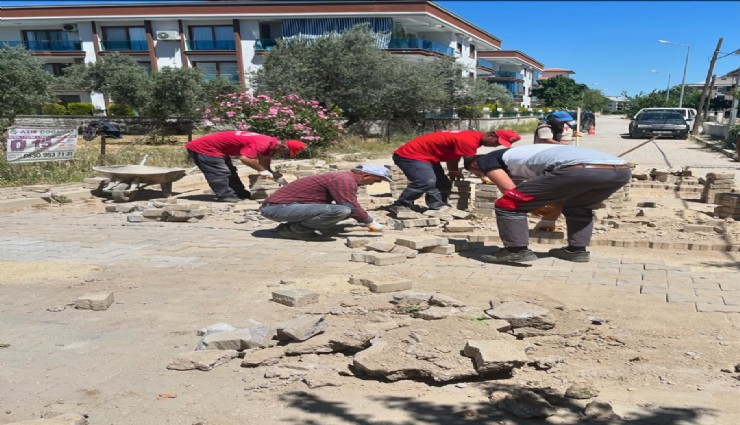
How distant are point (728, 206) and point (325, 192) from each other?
5.41m

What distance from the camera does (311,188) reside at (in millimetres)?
6000

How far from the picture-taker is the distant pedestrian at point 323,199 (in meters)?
5.90

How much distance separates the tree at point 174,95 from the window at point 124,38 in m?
14.2

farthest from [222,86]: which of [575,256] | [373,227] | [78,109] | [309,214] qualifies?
[575,256]

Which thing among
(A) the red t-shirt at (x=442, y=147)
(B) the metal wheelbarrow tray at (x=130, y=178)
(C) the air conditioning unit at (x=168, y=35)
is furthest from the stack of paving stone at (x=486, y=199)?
(C) the air conditioning unit at (x=168, y=35)

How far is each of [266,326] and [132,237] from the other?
3.78 m

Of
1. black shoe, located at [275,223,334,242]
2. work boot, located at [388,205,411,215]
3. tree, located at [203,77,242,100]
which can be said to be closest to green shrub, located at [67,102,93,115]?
tree, located at [203,77,242,100]

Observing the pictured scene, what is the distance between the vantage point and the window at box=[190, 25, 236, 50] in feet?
128

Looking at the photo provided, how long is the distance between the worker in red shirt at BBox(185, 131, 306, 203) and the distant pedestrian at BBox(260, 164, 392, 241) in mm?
2169

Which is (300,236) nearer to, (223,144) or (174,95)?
(223,144)

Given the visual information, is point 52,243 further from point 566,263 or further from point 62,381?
point 566,263

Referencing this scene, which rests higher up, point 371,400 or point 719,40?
point 719,40

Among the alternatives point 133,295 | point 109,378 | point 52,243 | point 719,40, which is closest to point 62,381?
point 109,378

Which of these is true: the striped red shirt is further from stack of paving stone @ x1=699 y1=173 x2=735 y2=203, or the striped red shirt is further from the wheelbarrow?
stack of paving stone @ x1=699 y1=173 x2=735 y2=203
